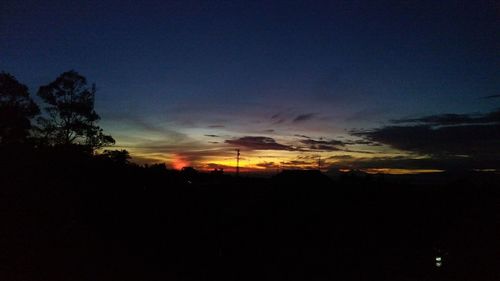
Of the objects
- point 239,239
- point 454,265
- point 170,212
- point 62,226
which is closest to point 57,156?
point 62,226

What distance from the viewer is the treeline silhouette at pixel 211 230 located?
566 inches

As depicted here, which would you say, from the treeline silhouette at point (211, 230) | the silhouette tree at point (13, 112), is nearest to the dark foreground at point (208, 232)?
the treeline silhouette at point (211, 230)

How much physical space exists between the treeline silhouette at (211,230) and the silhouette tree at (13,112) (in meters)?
9.40

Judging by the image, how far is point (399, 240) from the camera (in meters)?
19.0

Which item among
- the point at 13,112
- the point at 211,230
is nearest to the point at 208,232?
the point at 211,230

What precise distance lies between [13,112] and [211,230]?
18.0 meters

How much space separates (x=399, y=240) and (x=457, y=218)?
4.25 meters

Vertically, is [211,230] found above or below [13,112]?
below

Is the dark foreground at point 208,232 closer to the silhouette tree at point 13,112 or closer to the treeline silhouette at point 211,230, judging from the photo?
the treeline silhouette at point 211,230

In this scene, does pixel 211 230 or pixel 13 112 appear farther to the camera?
pixel 13 112

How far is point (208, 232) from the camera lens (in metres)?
16.9

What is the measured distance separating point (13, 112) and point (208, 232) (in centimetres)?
1811

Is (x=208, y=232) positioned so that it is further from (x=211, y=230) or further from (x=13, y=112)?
(x=13, y=112)

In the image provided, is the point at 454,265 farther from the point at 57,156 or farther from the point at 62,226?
the point at 57,156
